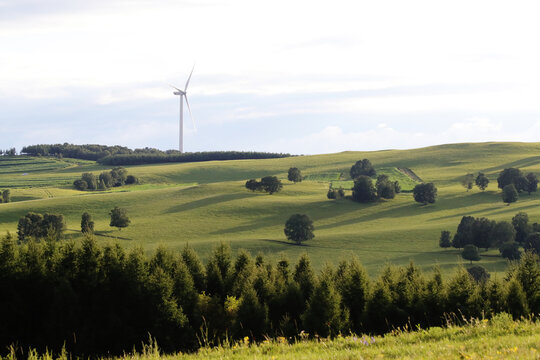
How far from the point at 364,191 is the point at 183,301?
9749 centimetres

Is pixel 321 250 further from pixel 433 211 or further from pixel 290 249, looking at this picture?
pixel 433 211

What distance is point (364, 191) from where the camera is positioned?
130500mm

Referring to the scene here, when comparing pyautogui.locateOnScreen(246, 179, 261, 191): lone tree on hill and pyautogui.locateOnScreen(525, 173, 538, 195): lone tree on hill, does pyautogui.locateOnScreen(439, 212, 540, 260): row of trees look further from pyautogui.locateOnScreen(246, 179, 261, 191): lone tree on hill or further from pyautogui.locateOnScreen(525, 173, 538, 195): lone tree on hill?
pyautogui.locateOnScreen(246, 179, 261, 191): lone tree on hill

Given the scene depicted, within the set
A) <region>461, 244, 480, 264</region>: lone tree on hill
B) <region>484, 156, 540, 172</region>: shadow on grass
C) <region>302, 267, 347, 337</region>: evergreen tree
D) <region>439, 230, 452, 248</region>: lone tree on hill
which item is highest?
<region>484, 156, 540, 172</region>: shadow on grass

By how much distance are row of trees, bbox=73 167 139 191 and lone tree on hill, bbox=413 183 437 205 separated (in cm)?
8580

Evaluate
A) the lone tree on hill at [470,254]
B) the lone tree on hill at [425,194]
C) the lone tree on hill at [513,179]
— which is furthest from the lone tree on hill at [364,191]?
the lone tree on hill at [470,254]

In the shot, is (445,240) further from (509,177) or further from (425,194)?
(509,177)

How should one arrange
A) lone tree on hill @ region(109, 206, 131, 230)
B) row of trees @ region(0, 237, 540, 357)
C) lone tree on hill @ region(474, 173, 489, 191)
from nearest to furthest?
1. row of trees @ region(0, 237, 540, 357)
2. lone tree on hill @ region(109, 206, 131, 230)
3. lone tree on hill @ region(474, 173, 489, 191)

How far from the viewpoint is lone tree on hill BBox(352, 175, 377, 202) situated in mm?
130500

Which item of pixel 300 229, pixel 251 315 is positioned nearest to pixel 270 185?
pixel 300 229

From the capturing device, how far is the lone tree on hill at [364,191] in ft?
428

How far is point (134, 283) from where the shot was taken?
36500 millimetres

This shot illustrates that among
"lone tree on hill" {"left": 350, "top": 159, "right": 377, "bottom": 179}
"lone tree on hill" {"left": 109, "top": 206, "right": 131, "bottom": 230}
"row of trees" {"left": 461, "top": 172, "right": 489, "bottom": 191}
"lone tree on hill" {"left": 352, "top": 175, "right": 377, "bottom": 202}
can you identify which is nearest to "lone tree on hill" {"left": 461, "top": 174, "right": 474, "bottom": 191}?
"row of trees" {"left": 461, "top": 172, "right": 489, "bottom": 191}

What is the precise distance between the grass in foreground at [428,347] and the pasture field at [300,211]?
53681mm
